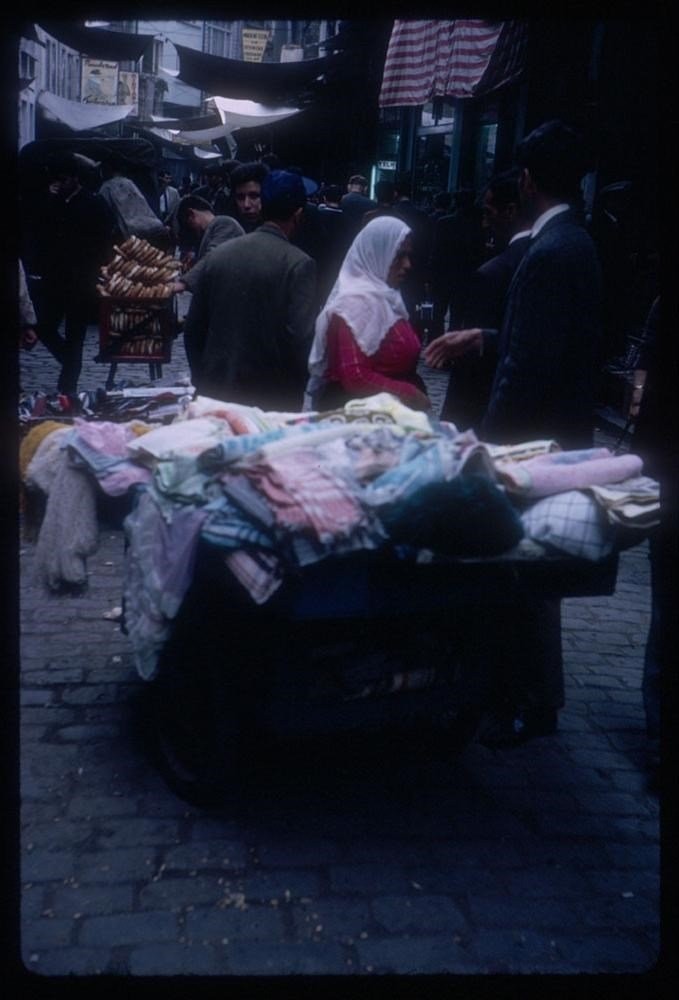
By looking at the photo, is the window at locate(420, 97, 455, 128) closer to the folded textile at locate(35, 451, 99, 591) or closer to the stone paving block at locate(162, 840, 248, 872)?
the folded textile at locate(35, 451, 99, 591)

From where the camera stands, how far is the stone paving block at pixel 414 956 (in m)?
2.96

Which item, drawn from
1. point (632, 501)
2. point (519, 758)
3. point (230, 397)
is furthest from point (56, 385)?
point (632, 501)

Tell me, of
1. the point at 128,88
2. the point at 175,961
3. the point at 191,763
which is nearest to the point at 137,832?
the point at 191,763

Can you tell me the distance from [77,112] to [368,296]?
99.7ft

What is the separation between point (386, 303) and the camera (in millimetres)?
4891

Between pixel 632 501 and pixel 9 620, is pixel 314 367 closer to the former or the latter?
pixel 632 501

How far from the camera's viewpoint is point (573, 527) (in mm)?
3061

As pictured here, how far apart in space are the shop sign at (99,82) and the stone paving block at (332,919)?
145 ft

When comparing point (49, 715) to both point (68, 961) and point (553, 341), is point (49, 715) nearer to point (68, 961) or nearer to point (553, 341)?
point (68, 961)

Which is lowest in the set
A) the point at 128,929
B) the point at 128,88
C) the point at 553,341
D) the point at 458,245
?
the point at 128,929

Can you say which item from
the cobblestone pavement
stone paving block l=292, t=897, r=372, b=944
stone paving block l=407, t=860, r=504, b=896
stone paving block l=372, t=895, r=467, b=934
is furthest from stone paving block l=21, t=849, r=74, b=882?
stone paving block l=407, t=860, r=504, b=896

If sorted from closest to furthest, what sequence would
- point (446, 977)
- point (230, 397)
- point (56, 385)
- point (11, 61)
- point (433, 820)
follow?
point (11, 61)
point (446, 977)
point (433, 820)
point (230, 397)
point (56, 385)

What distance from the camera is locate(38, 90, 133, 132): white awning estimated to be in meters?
30.9

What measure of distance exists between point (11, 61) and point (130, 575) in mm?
1683
